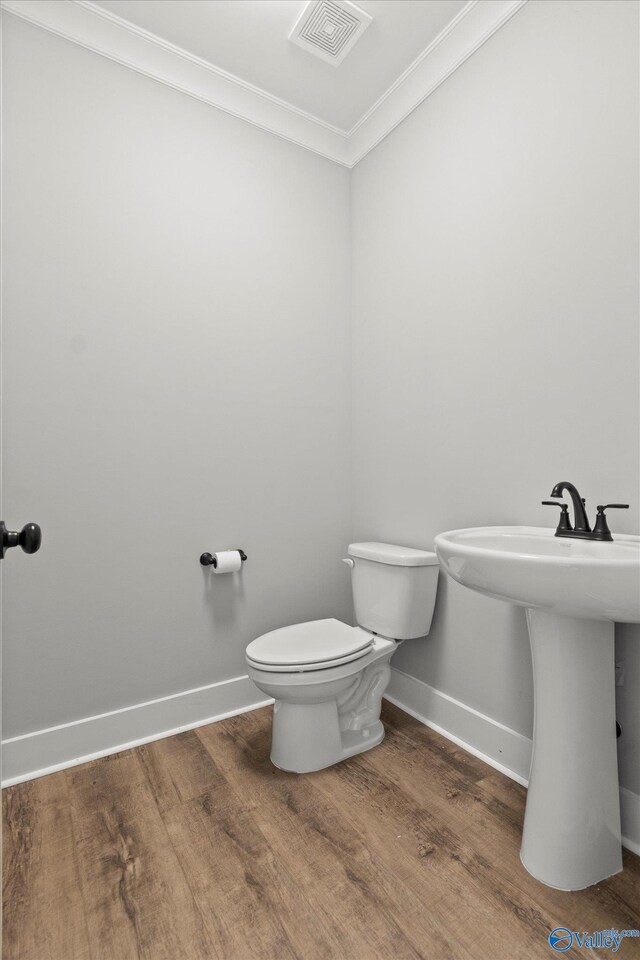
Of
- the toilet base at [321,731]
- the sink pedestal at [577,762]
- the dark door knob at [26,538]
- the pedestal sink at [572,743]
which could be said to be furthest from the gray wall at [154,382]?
the sink pedestal at [577,762]

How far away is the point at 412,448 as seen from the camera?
2035mm

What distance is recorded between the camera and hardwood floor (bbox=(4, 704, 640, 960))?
3.51ft

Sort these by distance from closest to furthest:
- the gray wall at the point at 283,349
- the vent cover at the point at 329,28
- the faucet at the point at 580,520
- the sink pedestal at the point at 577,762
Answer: the sink pedestal at the point at 577,762
the faucet at the point at 580,520
the gray wall at the point at 283,349
the vent cover at the point at 329,28

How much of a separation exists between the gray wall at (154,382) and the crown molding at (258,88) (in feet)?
0.17

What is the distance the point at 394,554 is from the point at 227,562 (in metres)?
0.65

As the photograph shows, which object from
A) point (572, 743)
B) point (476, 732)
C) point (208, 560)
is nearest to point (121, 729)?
point (208, 560)

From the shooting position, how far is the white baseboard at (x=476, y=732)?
4.30 feet

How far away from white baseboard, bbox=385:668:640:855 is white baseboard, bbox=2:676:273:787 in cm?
59

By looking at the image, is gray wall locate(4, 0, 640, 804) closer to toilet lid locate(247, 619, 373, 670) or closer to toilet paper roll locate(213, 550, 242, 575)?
toilet paper roll locate(213, 550, 242, 575)

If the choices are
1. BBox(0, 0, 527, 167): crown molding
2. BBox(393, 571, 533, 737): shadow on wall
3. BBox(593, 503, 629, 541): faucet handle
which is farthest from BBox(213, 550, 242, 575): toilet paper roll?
BBox(0, 0, 527, 167): crown molding

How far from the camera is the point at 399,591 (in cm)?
187

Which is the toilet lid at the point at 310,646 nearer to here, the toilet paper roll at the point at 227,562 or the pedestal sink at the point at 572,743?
the toilet paper roll at the point at 227,562

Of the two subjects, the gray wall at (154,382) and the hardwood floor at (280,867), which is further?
the gray wall at (154,382)

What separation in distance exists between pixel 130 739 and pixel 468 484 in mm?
1540
